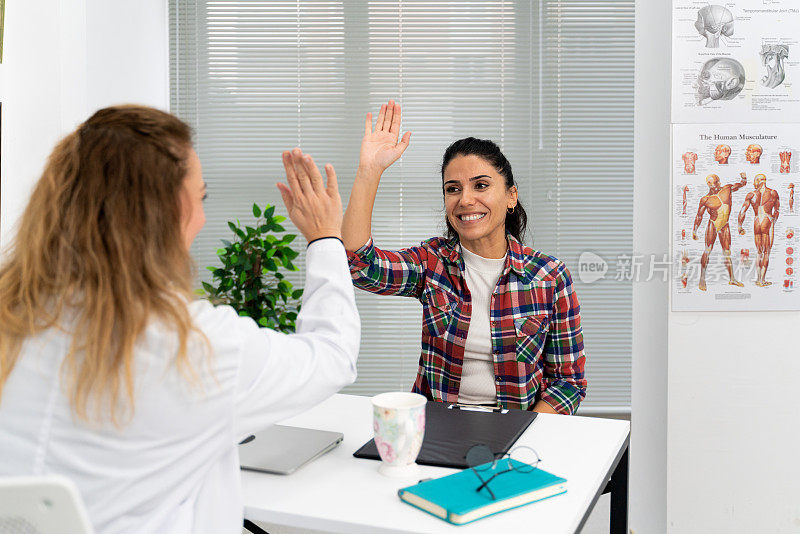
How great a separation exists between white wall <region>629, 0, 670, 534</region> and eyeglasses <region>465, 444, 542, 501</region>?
131cm

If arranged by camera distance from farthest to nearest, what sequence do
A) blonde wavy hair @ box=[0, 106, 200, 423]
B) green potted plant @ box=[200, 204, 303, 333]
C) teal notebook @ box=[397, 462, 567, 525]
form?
1. green potted plant @ box=[200, 204, 303, 333]
2. teal notebook @ box=[397, 462, 567, 525]
3. blonde wavy hair @ box=[0, 106, 200, 423]

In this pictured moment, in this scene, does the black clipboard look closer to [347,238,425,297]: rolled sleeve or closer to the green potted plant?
[347,238,425,297]: rolled sleeve

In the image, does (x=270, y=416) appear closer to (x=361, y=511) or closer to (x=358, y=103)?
(x=361, y=511)

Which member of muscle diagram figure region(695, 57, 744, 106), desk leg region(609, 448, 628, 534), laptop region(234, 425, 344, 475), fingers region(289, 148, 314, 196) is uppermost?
muscle diagram figure region(695, 57, 744, 106)

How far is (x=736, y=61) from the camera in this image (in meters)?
2.31

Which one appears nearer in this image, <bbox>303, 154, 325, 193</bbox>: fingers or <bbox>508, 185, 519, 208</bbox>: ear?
<bbox>303, 154, 325, 193</bbox>: fingers

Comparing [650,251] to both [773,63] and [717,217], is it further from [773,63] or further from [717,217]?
[773,63]

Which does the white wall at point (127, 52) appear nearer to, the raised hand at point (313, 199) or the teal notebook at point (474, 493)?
the raised hand at point (313, 199)

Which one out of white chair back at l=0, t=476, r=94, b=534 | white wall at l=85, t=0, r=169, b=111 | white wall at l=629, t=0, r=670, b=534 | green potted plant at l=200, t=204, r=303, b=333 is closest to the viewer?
white chair back at l=0, t=476, r=94, b=534

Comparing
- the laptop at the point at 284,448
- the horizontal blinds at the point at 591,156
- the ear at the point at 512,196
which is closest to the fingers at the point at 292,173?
the laptop at the point at 284,448

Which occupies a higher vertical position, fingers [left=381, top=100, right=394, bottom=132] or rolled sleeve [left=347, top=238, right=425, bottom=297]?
fingers [left=381, top=100, right=394, bottom=132]

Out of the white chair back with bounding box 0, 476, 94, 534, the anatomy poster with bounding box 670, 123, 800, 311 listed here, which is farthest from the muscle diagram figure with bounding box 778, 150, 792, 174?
the white chair back with bounding box 0, 476, 94, 534

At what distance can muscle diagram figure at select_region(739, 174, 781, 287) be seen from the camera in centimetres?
232

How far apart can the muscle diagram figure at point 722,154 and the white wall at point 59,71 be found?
1.97 metres
